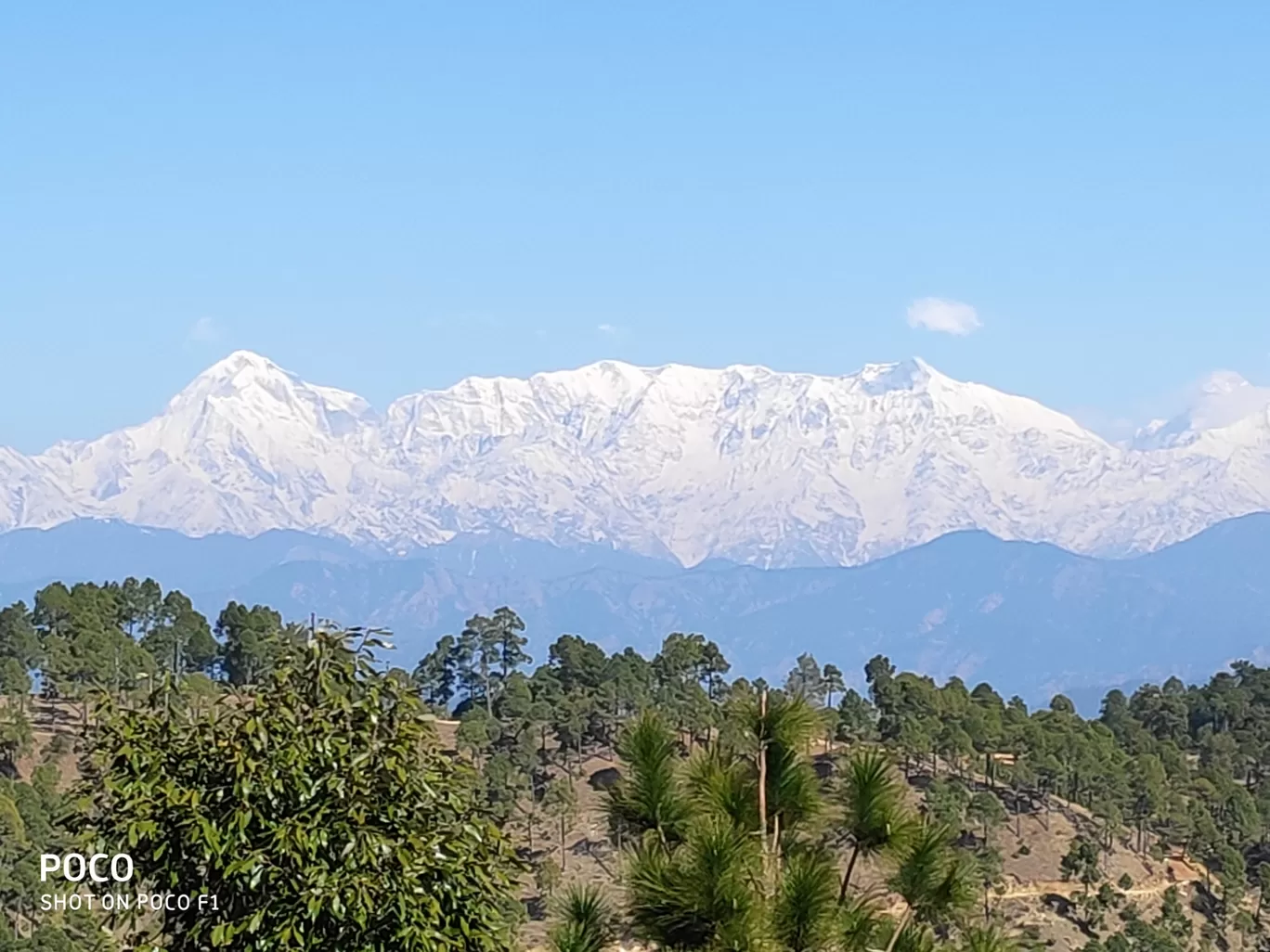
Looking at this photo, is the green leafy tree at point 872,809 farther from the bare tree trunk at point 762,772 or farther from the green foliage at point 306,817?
the green foliage at point 306,817

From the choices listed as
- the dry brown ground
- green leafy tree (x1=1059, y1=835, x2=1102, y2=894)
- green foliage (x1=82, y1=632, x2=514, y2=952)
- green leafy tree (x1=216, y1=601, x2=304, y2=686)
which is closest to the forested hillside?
green foliage (x1=82, y1=632, x2=514, y2=952)

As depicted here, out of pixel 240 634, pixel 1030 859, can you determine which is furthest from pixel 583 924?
pixel 240 634

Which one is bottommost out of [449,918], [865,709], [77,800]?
[449,918]

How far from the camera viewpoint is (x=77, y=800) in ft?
27.5

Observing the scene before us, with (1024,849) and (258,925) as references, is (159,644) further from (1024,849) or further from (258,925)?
(258,925)

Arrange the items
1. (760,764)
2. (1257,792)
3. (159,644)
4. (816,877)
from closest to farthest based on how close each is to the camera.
→ 1. (816,877)
2. (760,764)
3. (159,644)
4. (1257,792)

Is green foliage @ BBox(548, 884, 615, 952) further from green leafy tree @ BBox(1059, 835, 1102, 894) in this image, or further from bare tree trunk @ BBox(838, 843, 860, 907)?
green leafy tree @ BBox(1059, 835, 1102, 894)

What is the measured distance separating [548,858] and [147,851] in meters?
50.7

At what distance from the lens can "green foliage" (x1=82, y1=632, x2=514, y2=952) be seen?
799 centimetres

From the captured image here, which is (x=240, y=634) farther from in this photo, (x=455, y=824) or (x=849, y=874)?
(x=455, y=824)

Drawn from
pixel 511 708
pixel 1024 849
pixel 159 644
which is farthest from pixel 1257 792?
pixel 159 644

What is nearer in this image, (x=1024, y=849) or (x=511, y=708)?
(x=1024, y=849)

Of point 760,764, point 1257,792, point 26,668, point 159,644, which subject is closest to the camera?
point 760,764

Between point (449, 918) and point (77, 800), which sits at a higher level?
point (77, 800)
